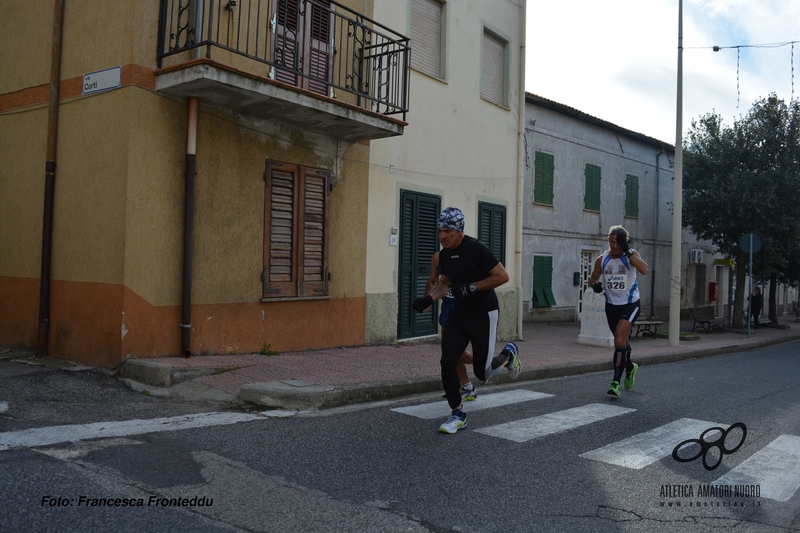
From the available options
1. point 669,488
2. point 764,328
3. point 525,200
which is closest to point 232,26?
point 669,488

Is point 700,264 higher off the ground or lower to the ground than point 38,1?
lower

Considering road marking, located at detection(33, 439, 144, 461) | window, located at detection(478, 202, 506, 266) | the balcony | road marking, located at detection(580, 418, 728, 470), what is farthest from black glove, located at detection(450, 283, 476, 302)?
window, located at detection(478, 202, 506, 266)

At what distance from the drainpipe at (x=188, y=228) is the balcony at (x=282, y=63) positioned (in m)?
0.40

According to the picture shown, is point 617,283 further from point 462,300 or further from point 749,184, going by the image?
point 749,184

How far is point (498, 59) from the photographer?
576 inches

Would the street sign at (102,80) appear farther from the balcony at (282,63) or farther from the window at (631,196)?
the window at (631,196)

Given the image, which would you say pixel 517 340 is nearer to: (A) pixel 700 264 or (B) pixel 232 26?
(B) pixel 232 26

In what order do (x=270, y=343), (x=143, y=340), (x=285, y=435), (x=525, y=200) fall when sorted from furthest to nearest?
(x=525, y=200) < (x=270, y=343) < (x=143, y=340) < (x=285, y=435)

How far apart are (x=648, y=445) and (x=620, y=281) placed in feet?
8.76

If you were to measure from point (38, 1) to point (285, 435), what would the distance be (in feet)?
23.5

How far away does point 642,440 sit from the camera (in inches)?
228

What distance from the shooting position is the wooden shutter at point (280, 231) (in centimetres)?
939

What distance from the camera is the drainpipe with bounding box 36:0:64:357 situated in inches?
334

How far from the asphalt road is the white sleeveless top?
1.26 meters
